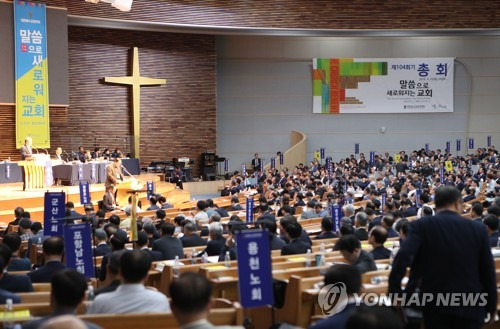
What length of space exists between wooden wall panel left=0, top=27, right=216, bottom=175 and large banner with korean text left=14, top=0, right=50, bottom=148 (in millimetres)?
1272

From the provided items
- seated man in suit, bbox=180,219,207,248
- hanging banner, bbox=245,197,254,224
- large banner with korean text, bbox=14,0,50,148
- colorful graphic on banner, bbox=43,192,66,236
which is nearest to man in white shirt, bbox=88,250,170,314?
seated man in suit, bbox=180,219,207,248

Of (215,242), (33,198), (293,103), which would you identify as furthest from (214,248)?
(293,103)

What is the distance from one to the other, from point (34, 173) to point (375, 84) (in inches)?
578

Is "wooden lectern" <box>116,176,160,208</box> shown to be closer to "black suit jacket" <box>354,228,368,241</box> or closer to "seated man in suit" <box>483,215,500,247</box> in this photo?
"black suit jacket" <box>354,228,368,241</box>

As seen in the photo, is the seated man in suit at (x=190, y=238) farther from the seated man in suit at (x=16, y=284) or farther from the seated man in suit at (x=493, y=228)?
the seated man in suit at (x=16, y=284)

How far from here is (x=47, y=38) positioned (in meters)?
19.9

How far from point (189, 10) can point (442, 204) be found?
65.8 feet

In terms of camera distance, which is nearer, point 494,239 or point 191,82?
point 494,239

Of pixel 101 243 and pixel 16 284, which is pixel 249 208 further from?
pixel 16 284

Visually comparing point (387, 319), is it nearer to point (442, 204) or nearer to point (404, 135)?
point (442, 204)

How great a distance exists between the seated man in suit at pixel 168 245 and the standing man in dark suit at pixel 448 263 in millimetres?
4104

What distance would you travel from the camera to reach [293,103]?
2762cm

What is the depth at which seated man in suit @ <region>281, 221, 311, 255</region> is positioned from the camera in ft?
24.6

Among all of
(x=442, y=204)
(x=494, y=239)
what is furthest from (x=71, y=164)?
(x=442, y=204)
